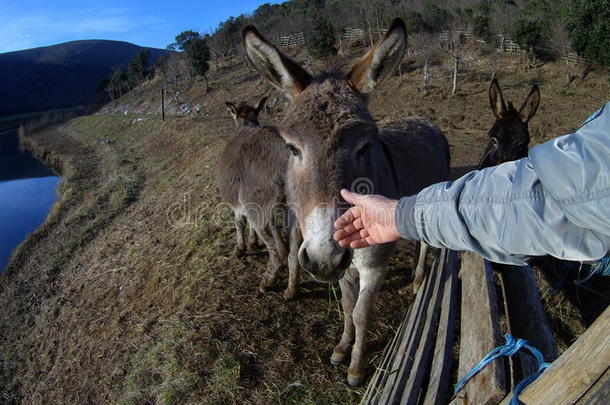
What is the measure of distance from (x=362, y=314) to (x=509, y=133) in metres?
Answer: 3.25

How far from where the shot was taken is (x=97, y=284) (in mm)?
7453

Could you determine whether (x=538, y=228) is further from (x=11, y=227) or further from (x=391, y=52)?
(x=11, y=227)

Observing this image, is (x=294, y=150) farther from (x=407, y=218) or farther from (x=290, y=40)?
(x=290, y=40)

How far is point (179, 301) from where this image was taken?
4902 millimetres

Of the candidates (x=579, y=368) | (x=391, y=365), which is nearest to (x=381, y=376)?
(x=391, y=365)

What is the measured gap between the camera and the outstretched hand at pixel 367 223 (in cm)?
163

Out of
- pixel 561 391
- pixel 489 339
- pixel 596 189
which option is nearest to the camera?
pixel 596 189

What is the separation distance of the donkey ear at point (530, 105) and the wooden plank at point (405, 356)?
116 inches

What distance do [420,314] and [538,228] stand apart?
217 cm

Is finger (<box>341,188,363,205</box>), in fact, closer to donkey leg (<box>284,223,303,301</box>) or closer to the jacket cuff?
the jacket cuff

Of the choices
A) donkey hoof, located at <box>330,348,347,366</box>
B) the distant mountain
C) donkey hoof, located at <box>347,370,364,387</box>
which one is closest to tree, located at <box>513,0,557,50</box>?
donkey hoof, located at <box>330,348,347,366</box>

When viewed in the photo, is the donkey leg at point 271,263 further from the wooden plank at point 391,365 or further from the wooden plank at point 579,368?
the wooden plank at point 579,368

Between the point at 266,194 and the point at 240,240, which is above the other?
the point at 266,194

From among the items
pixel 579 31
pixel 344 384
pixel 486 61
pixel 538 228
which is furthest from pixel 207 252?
pixel 486 61
